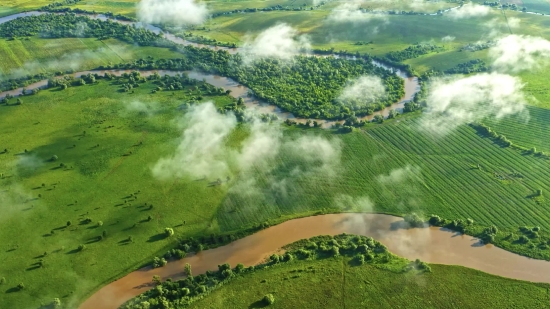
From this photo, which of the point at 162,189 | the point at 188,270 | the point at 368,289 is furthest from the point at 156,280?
the point at 368,289

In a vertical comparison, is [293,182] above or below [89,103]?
below

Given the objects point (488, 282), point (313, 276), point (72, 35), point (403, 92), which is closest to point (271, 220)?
point (313, 276)

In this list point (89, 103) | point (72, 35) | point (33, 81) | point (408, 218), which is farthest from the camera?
point (72, 35)

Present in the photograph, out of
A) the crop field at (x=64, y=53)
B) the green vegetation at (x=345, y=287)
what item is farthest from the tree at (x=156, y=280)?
the crop field at (x=64, y=53)

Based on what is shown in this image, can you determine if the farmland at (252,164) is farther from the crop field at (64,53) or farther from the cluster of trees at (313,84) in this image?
the crop field at (64,53)

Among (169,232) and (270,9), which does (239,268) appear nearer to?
(169,232)

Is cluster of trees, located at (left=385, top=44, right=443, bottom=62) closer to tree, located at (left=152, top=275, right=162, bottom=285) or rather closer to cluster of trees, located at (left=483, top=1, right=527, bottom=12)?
cluster of trees, located at (left=483, top=1, right=527, bottom=12)

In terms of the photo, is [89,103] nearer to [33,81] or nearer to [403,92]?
[33,81]
